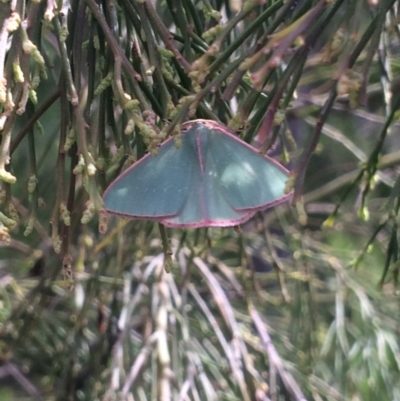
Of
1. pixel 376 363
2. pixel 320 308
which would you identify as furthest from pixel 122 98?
pixel 320 308

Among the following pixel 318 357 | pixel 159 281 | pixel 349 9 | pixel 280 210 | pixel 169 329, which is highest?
pixel 349 9

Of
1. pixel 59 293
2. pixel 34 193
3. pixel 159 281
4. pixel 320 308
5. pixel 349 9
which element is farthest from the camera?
pixel 320 308

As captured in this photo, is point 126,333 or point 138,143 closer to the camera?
point 138,143

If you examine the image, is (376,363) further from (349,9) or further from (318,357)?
(349,9)

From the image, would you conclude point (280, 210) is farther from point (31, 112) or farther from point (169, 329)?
point (31, 112)

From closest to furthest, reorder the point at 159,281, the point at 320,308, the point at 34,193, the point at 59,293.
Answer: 1. the point at 34,193
2. the point at 159,281
3. the point at 59,293
4. the point at 320,308

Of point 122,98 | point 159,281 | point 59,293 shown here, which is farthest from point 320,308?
point 122,98

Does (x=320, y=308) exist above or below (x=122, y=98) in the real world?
below
